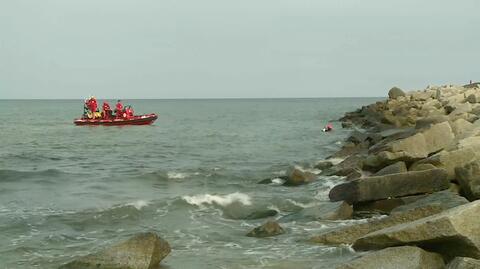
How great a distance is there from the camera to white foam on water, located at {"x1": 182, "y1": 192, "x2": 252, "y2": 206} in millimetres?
12922

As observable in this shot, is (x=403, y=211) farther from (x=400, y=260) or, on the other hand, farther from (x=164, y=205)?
(x=164, y=205)

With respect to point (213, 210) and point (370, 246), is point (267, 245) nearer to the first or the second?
point (370, 246)

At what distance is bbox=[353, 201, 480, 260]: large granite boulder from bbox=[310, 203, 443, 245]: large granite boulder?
1.65 m

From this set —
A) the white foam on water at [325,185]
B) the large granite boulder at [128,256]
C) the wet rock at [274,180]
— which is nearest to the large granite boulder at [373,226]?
the large granite boulder at [128,256]

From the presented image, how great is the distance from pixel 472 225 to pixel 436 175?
4051 millimetres

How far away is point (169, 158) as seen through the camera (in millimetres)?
24562

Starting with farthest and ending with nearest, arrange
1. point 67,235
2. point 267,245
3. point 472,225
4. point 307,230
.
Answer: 1. point 67,235
2. point 307,230
3. point 267,245
4. point 472,225

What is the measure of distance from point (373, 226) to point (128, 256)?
340 cm

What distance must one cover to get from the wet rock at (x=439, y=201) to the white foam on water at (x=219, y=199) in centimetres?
480

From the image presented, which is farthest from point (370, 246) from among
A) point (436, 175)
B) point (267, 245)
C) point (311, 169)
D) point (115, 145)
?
point (115, 145)

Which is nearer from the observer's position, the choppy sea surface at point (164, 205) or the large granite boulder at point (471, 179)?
the choppy sea surface at point (164, 205)

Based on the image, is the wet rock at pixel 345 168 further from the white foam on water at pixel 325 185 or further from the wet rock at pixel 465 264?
the wet rock at pixel 465 264

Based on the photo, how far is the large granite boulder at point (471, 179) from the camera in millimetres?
8387

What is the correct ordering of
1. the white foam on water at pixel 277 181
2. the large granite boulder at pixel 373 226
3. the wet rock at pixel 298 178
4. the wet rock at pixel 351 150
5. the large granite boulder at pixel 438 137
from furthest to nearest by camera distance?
the wet rock at pixel 351 150, the white foam on water at pixel 277 181, the wet rock at pixel 298 178, the large granite boulder at pixel 438 137, the large granite boulder at pixel 373 226
